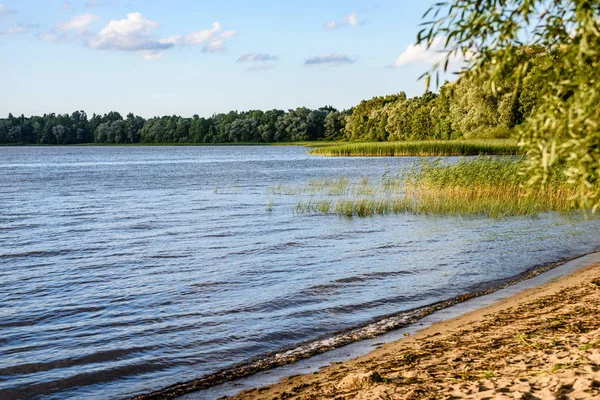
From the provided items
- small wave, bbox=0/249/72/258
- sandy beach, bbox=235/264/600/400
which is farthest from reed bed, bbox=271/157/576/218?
sandy beach, bbox=235/264/600/400

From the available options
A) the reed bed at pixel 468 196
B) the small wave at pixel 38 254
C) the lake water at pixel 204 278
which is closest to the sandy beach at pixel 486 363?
the lake water at pixel 204 278

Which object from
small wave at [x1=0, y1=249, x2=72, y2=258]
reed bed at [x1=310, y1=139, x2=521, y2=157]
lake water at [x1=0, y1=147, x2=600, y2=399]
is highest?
reed bed at [x1=310, y1=139, x2=521, y2=157]

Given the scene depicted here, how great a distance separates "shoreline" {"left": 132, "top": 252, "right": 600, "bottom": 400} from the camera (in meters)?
9.89

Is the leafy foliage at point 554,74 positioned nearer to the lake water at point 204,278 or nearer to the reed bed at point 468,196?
the lake water at point 204,278

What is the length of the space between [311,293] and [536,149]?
1029 cm

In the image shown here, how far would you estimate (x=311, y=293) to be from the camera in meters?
15.9

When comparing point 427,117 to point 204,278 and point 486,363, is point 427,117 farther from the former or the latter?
point 486,363

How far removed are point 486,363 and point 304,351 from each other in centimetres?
370

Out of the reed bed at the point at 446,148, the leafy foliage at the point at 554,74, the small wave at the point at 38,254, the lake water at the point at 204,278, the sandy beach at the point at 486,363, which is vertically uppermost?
the leafy foliage at the point at 554,74

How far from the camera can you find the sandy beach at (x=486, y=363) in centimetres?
746

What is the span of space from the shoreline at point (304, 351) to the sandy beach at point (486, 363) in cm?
79

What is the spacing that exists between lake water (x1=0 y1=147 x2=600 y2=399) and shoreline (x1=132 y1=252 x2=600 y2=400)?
362 millimetres

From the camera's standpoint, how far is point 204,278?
17.9m

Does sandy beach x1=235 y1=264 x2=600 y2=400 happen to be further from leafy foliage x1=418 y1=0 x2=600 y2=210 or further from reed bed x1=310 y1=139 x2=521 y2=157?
reed bed x1=310 y1=139 x2=521 y2=157
